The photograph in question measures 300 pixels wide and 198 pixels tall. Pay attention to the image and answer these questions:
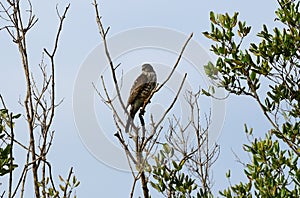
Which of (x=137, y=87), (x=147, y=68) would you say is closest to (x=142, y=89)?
(x=137, y=87)

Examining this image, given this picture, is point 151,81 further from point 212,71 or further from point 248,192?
point 248,192

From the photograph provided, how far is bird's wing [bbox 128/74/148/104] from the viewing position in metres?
6.50

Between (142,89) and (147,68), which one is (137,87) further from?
(147,68)

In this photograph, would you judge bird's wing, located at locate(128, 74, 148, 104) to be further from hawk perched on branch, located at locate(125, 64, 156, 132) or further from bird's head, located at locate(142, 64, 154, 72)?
bird's head, located at locate(142, 64, 154, 72)

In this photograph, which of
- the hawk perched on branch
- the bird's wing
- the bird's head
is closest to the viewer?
the bird's head

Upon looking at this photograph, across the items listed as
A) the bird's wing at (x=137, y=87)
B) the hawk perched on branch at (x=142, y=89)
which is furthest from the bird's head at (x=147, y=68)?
the bird's wing at (x=137, y=87)

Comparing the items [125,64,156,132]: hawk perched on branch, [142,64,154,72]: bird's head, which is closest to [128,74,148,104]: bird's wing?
[125,64,156,132]: hawk perched on branch

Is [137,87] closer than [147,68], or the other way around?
[147,68]

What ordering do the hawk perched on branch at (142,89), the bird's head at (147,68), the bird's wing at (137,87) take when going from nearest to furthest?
the bird's head at (147,68)
the hawk perched on branch at (142,89)
the bird's wing at (137,87)

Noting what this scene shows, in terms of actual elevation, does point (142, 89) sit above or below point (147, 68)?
above

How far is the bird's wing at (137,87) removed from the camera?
6500 millimetres

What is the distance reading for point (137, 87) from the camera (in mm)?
6617

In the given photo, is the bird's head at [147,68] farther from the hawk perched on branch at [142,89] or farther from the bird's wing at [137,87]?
the bird's wing at [137,87]

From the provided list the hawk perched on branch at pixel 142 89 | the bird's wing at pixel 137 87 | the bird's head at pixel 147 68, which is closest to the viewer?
the bird's head at pixel 147 68
